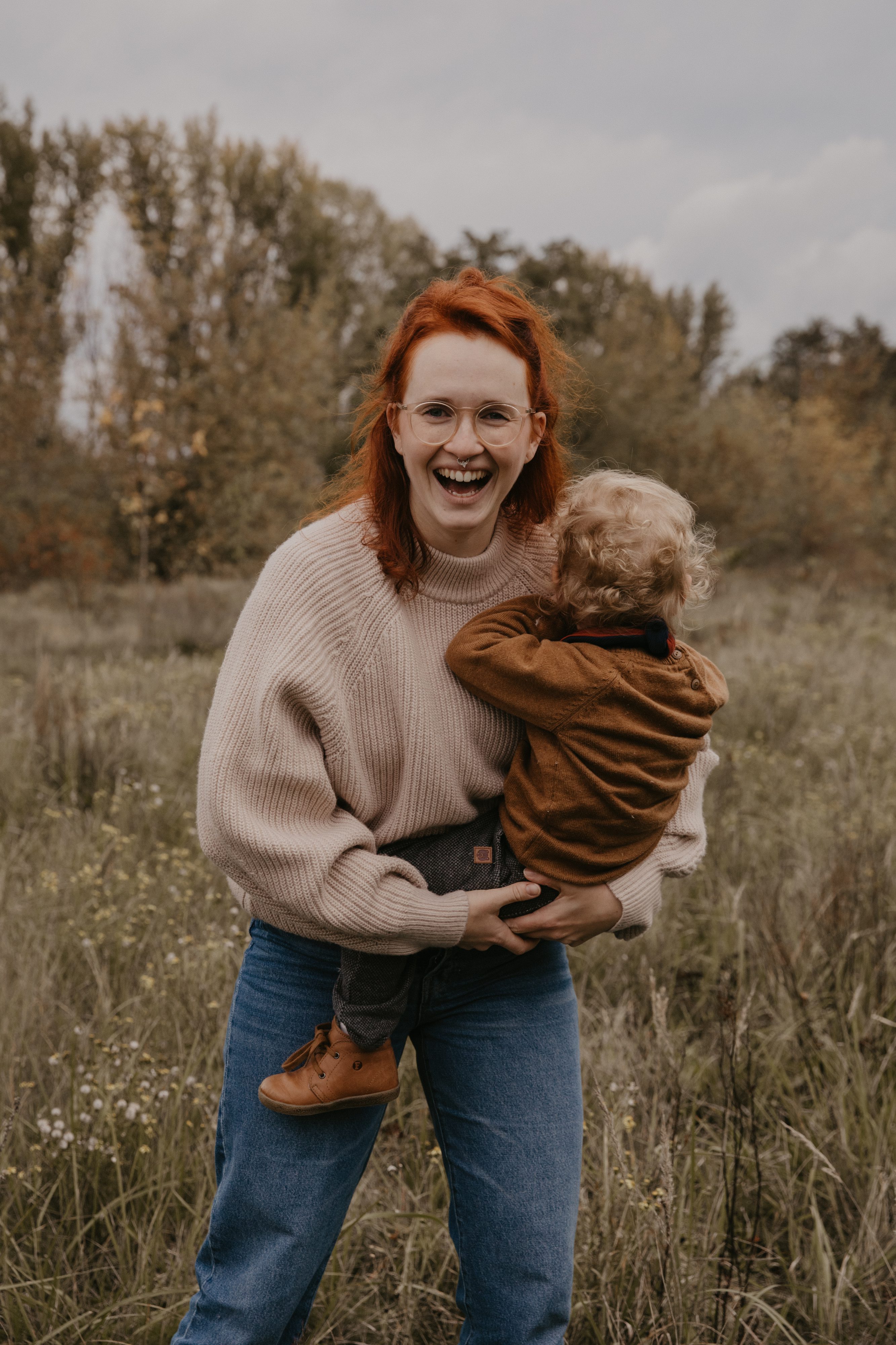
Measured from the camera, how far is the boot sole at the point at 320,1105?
139cm

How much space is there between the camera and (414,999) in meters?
1.56

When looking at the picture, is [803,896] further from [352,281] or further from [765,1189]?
[352,281]

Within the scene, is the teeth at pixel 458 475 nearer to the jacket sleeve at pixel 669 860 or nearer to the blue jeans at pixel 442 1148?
the jacket sleeve at pixel 669 860

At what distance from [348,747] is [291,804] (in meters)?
0.13

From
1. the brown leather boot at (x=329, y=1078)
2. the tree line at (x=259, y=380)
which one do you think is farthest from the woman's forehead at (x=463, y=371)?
the tree line at (x=259, y=380)

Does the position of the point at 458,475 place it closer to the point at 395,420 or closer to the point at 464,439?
the point at 464,439

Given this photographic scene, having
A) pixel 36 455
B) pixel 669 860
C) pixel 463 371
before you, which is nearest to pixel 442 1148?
pixel 669 860

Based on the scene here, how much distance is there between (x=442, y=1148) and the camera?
62.4 inches

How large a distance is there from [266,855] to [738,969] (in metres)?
1.80

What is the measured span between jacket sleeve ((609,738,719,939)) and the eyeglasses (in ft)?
2.20

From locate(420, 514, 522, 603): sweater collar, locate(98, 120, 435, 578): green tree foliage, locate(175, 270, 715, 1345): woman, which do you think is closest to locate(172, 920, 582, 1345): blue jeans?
locate(175, 270, 715, 1345): woman

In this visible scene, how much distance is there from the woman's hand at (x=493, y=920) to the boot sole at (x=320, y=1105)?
0.27m

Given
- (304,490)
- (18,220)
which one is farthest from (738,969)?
(18,220)

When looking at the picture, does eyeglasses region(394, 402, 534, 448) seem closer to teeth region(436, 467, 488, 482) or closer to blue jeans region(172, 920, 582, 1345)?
teeth region(436, 467, 488, 482)
